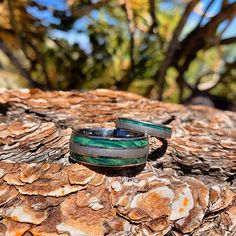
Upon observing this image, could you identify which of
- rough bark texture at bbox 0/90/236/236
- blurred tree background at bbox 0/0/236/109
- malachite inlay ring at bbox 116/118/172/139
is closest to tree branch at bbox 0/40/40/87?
blurred tree background at bbox 0/0/236/109

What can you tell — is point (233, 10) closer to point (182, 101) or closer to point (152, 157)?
point (182, 101)

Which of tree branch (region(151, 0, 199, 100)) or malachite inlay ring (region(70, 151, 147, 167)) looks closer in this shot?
malachite inlay ring (region(70, 151, 147, 167))

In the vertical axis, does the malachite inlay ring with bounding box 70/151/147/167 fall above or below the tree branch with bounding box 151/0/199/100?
below

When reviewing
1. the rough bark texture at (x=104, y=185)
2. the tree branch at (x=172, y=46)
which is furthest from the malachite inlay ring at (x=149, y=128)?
the tree branch at (x=172, y=46)

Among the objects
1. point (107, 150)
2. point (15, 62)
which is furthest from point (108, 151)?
point (15, 62)

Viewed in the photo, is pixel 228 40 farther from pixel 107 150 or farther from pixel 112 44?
pixel 107 150

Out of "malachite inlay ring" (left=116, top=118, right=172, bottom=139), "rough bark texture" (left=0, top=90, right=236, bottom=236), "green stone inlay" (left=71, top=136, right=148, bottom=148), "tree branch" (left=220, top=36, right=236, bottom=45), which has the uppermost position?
"tree branch" (left=220, top=36, right=236, bottom=45)

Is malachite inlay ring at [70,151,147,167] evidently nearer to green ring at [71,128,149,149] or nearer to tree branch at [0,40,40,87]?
green ring at [71,128,149,149]
